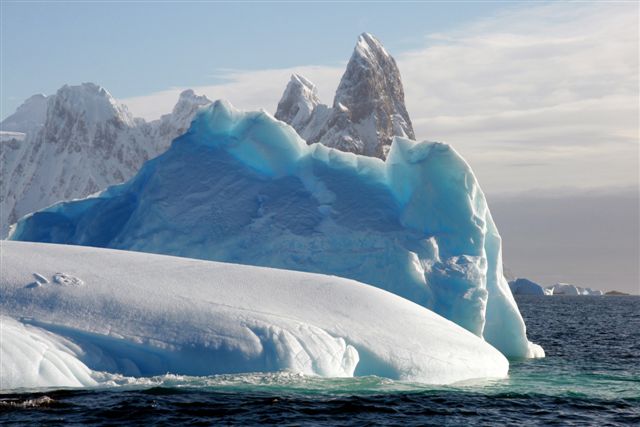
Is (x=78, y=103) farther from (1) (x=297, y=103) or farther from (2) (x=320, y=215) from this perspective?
(2) (x=320, y=215)

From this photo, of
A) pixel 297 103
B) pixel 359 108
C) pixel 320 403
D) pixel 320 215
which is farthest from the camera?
pixel 297 103

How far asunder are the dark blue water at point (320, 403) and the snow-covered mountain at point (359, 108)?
135294mm

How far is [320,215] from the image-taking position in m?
32.1

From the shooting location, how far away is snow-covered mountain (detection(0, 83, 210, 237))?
189m

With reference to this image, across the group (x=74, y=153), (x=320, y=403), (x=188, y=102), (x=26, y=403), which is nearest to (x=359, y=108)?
(x=188, y=102)

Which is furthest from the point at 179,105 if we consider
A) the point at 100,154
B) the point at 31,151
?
the point at 31,151

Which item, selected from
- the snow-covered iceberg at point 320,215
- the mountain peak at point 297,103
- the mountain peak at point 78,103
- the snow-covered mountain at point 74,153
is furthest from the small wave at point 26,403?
the mountain peak at point 78,103

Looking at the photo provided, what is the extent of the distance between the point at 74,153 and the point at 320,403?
185969 mm

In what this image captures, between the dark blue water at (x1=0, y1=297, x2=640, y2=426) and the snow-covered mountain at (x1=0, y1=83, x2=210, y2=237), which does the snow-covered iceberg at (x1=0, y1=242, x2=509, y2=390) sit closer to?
the dark blue water at (x1=0, y1=297, x2=640, y2=426)

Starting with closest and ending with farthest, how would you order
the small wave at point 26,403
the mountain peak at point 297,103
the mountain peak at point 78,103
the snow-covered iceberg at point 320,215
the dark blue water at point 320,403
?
the dark blue water at point 320,403, the small wave at point 26,403, the snow-covered iceberg at point 320,215, the mountain peak at point 297,103, the mountain peak at point 78,103

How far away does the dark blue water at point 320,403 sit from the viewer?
16203mm

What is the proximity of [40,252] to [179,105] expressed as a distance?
171 meters

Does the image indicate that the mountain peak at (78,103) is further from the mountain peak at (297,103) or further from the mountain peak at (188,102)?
the mountain peak at (297,103)

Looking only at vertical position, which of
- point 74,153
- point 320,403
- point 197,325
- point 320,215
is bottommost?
point 320,403
